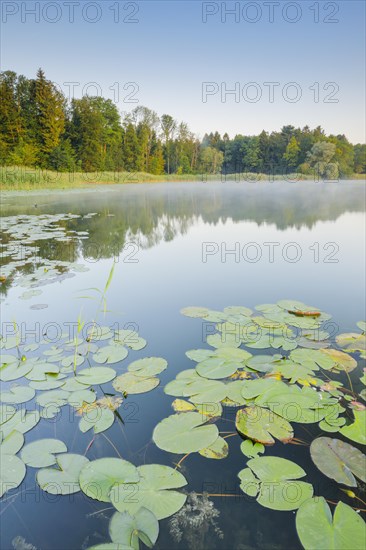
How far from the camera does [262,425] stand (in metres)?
1.37

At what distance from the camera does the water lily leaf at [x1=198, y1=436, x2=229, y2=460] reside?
122 centimetres

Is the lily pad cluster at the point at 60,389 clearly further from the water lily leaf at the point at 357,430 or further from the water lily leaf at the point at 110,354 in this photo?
the water lily leaf at the point at 357,430

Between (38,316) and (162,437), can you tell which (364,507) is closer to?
(162,437)

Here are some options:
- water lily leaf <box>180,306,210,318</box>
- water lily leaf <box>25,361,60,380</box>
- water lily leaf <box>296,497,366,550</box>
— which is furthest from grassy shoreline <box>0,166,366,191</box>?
water lily leaf <box>296,497,366,550</box>

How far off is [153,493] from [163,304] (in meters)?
1.89

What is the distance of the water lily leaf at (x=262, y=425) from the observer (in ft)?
4.25

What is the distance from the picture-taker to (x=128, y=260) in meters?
4.46

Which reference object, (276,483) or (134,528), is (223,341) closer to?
(276,483)

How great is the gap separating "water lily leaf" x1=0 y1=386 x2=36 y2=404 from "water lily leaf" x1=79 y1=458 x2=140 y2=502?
1.90 ft

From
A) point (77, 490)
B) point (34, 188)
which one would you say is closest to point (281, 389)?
point (77, 490)

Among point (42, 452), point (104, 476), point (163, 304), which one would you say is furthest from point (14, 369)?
point (163, 304)

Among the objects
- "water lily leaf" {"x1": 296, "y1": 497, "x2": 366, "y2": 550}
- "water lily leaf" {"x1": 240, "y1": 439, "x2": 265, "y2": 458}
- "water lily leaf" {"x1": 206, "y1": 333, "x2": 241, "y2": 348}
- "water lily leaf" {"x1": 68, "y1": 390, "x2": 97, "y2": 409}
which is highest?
"water lily leaf" {"x1": 206, "y1": 333, "x2": 241, "y2": 348}

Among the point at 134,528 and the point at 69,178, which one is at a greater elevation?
the point at 69,178

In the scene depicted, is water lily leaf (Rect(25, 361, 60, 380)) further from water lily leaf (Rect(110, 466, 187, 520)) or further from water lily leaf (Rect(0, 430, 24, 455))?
water lily leaf (Rect(110, 466, 187, 520))
